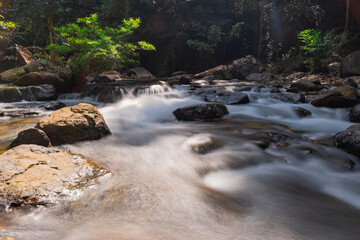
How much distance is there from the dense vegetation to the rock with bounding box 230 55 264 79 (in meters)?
2.93

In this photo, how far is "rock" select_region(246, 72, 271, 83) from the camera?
13252 millimetres

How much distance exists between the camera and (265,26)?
57.5 ft

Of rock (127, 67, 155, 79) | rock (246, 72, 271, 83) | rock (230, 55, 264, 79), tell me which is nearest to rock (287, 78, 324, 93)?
rock (246, 72, 271, 83)

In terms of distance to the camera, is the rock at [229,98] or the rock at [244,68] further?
the rock at [244,68]

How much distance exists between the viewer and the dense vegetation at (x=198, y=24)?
1593cm

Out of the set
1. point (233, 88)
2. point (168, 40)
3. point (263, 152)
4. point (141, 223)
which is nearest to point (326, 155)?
point (263, 152)

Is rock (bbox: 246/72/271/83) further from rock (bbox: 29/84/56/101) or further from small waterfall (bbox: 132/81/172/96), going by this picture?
rock (bbox: 29/84/56/101)

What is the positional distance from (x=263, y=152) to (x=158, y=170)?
1.57 metres

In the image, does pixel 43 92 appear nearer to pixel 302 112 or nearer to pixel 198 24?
pixel 302 112

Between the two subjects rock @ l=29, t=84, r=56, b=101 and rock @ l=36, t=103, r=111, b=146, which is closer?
rock @ l=36, t=103, r=111, b=146

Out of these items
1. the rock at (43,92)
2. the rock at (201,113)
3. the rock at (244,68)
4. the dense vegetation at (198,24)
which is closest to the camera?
the rock at (201,113)

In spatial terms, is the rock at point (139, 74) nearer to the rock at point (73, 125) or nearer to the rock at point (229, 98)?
the rock at point (229, 98)

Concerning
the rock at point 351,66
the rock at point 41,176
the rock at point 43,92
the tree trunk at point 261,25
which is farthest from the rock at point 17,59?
the rock at point 351,66

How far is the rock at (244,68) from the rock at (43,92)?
34.3 ft
